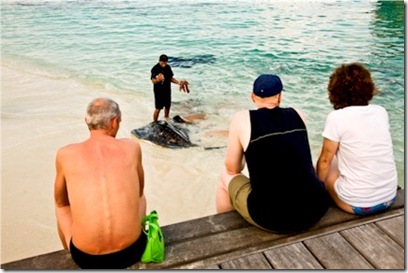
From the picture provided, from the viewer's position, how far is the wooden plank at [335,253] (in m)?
2.63

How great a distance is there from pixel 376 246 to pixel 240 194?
97 cm

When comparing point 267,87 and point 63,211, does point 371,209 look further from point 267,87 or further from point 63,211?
point 63,211

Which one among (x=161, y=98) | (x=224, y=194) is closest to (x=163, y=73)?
(x=161, y=98)

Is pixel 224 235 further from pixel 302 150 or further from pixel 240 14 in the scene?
pixel 240 14

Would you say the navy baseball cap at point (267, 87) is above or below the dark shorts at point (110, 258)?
above

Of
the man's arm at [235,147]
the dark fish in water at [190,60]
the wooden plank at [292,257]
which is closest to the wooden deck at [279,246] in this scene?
the wooden plank at [292,257]

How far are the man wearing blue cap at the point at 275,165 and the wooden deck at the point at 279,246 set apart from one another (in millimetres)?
116

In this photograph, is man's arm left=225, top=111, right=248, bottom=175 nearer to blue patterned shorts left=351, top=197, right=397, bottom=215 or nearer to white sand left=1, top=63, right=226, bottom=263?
blue patterned shorts left=351, top=197, right=397, bottom=215

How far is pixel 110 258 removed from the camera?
2559mm

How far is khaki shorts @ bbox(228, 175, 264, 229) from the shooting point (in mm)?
2928

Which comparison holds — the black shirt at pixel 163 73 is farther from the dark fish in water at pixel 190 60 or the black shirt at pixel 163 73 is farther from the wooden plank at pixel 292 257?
the dark fish in water at pixel 190 60

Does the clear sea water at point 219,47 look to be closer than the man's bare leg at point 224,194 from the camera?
No

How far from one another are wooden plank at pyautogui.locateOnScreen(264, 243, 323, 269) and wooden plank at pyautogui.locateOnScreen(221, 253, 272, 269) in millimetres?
42

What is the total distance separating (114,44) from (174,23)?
16.1ft
